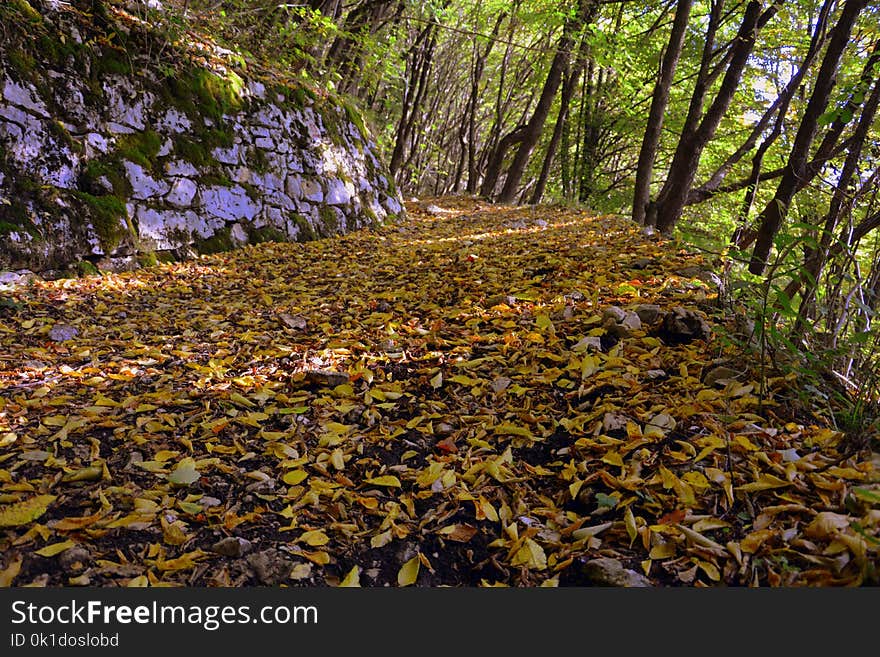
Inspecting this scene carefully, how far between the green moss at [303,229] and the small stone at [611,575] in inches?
222

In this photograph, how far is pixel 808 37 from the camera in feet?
24.7

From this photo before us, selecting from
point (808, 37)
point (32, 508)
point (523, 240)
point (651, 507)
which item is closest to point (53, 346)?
point (32, 508)

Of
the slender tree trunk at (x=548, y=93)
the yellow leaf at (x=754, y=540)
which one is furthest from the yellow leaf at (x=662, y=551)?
the slender tree trunk at (x=548, y=93)

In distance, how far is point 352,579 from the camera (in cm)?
164

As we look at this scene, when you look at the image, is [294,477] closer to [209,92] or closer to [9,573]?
[9,573]

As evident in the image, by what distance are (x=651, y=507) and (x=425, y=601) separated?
0.89 m

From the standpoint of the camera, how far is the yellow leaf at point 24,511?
1754 millimetres

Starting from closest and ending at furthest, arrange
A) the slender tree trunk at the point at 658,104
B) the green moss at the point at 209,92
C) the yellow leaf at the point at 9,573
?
the yellow leaf at the point at 9,573, the green moss at the point at 209,92, the slender tree trunk at the point at 658,104

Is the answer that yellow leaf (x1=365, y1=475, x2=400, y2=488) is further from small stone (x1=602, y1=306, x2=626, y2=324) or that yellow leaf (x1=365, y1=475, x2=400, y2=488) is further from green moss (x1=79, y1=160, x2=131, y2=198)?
green moss (x1=79, y1=160, x2=131, y2=198)

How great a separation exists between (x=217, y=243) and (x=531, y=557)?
5.08m

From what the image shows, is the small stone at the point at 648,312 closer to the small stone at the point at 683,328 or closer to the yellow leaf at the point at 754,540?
the small stone at the point at 683,328

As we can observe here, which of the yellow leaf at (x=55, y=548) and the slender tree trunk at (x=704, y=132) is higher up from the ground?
the slender tree trunk at (x=704, y=132)

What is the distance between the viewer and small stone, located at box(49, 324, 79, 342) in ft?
11.1

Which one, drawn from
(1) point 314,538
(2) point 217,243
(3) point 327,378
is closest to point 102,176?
(2) point 217,243
